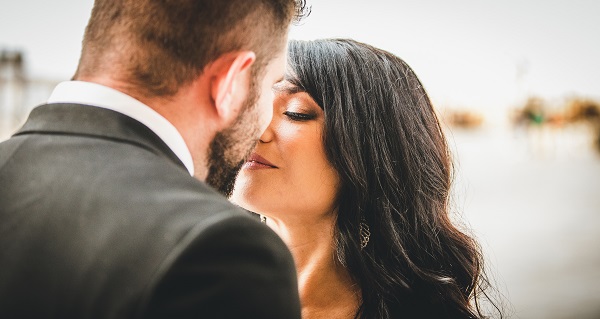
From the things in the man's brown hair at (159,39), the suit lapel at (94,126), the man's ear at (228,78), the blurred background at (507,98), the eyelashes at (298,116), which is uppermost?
the man's brown hair at (159,39)

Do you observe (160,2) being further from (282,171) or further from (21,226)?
(282,171)

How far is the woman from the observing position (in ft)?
4.69

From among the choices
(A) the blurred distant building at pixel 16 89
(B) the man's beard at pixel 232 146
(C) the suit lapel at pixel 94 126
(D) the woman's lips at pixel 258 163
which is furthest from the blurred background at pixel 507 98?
(C) the suit lapel at pixel 94 126

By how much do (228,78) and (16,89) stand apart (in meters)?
3.46

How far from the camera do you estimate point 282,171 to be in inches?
55.7

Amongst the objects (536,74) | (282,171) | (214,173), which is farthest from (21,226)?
(536,74)

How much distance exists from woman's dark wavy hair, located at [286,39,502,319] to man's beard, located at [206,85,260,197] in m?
0.62

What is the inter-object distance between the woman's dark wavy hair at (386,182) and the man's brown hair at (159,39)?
2.38ft

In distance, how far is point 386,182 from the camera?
4.97 feet

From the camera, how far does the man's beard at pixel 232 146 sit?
0.78m

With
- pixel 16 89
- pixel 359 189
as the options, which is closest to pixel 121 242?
pixel 359 189

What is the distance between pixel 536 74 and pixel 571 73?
1.45 feet

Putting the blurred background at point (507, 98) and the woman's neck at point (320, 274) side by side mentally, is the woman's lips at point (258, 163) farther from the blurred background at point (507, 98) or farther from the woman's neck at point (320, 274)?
the blurred background at point (507, 98)

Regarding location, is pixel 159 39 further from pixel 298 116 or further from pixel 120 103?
pixel 298 116
